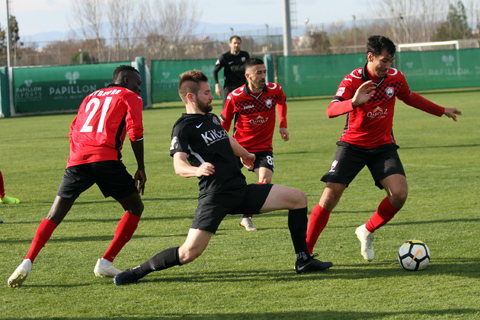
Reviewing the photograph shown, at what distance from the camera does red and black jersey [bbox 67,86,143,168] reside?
5.32m

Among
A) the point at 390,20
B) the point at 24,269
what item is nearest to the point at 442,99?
the point at 24,269

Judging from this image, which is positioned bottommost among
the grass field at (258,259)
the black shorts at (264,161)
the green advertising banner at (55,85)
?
the grass field at (258,259)

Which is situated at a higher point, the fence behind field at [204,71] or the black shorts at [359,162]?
the fence behind field at [204,71]

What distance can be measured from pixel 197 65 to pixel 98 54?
2898 cm

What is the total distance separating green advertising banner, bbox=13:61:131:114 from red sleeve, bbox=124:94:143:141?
25083 mm

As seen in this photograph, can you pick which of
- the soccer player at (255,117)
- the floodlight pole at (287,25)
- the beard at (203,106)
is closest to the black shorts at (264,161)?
the soccer player at (255,117)

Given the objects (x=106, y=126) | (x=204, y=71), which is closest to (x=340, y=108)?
(x=106, y=126)

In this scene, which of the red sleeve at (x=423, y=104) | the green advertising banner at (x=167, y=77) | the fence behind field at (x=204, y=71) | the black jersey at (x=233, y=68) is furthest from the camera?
the green advertising banner at (x=167, y=77)

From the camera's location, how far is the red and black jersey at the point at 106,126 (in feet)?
17.5

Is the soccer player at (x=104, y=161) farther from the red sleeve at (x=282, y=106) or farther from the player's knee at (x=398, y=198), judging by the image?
the red sleeve at (x=282, y=106)

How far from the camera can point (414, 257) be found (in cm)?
525

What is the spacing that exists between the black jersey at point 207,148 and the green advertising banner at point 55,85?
84.3 feet

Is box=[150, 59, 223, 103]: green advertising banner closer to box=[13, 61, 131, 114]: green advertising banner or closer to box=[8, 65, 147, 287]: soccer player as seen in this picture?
box=[13, 61, 131, 114]: green advertising banner

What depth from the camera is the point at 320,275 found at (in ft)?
17.3
